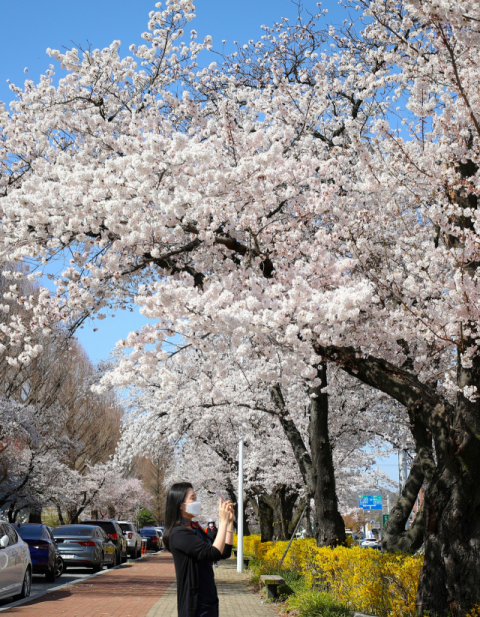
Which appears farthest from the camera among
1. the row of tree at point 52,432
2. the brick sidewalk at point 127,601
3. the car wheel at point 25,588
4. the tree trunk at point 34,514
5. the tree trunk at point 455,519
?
the tree trunk at point 34,514

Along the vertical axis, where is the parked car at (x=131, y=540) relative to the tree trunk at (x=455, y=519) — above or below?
below

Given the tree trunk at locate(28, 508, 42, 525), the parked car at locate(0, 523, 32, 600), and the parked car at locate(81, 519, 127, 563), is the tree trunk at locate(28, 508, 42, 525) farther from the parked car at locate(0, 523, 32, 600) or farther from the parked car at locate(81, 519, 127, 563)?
the parked car at locate(0, 523, 32, 600)

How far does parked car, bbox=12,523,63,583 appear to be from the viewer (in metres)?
14.7

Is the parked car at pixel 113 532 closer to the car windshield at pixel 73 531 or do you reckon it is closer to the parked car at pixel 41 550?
the car windshield at pixel 73 531

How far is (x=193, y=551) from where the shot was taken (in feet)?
12.9

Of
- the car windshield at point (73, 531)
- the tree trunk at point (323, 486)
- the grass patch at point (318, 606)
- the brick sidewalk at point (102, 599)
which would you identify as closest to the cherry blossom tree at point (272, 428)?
the tree trunk at point (323, 486)

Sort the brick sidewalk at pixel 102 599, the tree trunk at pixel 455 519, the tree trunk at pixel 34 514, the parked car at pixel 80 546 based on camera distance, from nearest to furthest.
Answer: the tree trunk at pixel 455 519
the brick sidewalk at pixel 102 599
the parked car at pixel 80 546
the tree trunk at pixel 34 514

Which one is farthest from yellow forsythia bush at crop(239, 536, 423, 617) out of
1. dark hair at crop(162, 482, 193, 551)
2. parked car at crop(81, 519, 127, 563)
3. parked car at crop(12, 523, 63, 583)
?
parked car at crop(81, 519, 127, 563)

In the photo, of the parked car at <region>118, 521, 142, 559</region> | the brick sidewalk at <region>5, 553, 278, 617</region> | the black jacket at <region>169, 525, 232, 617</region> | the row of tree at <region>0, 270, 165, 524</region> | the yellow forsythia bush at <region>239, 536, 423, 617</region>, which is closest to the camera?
the black jacket at <region>169, 525, 232, 617</region>

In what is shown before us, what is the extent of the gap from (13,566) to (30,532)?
5207 mm

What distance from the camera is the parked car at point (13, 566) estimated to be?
392 inches

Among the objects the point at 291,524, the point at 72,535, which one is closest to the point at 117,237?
the point at 72,535

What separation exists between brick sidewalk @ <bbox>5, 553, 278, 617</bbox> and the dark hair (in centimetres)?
619

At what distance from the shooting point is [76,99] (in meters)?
10.1
